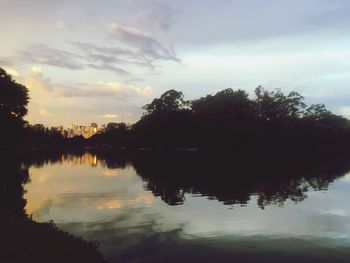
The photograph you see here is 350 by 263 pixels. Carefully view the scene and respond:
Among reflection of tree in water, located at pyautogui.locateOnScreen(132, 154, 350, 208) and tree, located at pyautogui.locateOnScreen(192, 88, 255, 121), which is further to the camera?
tree, located at pyautogui.locateOnScreen(192, 88, 255, 121)

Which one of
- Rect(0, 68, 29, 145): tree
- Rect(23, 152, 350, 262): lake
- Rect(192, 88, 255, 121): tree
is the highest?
Rect(192, 88, 255, 121): tree

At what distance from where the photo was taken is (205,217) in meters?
34.0

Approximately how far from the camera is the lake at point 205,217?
915 inches

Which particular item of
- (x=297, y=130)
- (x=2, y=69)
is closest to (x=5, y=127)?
(x=2, y=69)

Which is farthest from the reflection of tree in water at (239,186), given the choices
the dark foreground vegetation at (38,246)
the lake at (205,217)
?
the dark foreground vegetation at (38,246)

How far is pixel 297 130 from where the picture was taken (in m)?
185

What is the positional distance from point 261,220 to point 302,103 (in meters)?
174

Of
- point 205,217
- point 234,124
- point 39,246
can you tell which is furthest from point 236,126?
point 39,246

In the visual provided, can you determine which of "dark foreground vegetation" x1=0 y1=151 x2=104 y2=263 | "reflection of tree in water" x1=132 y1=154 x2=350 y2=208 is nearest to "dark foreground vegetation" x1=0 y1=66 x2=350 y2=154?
"reflection of tree in water" x1=132 y1=154 x2=350 y2=208

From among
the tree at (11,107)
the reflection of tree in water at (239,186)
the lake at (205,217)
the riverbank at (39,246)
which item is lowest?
the lake at (205,217)

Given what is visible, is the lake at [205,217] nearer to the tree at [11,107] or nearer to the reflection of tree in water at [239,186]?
the reflection of tree in water at [239,186]

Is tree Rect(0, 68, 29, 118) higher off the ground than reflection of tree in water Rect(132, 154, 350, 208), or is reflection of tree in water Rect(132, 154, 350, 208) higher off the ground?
tree Rect(0, 68, 29, 118)

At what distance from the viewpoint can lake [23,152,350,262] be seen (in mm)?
23234

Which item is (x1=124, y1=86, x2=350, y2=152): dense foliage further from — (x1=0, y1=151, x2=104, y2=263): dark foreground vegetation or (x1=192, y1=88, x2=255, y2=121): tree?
(x1=0, y1=151, x2=104, y2=263): dark foreground vegetation
